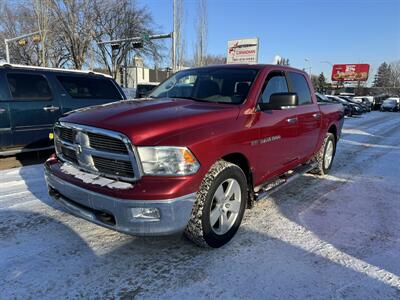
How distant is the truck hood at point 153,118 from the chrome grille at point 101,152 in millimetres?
68

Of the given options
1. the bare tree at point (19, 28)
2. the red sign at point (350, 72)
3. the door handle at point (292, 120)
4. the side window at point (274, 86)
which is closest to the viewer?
the side window at point (274, 86)

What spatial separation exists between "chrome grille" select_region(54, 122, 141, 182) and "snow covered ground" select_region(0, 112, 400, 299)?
0.82 metres

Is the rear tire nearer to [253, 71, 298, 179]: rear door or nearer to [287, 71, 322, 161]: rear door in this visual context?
[287, 71, 322, 161]: rear door

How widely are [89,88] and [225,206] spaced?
5195 mm

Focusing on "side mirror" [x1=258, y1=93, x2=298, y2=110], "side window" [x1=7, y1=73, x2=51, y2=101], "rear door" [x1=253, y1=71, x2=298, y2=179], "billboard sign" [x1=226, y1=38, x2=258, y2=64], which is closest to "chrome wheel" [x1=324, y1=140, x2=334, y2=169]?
"rear door" [x1=253, y1=71, x2=298, y2=179]

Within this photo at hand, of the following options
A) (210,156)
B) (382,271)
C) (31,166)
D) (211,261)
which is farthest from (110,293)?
(31,166)

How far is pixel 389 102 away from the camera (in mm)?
36719

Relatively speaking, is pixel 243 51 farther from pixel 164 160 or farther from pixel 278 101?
pixel 164 160

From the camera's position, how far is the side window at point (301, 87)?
201 inches

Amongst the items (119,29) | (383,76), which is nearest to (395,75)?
(383,76)

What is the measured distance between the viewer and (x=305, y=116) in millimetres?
5016

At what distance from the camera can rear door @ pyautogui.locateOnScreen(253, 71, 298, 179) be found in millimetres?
3930

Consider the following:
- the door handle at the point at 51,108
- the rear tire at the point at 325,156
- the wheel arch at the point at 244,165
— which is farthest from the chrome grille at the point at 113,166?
the door handle at the point at 51,108

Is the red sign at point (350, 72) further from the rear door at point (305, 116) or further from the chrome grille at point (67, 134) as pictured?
the chrome grille at point (67, 134)
